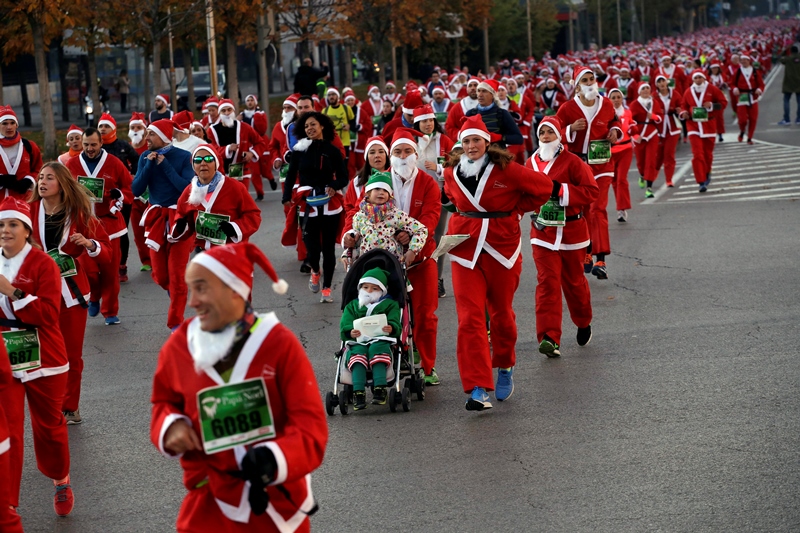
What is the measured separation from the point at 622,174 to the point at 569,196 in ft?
24.3

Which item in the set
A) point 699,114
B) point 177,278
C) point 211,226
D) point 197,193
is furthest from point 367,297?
point 699,114

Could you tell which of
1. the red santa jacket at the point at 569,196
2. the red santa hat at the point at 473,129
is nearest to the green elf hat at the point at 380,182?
the red santa hat at the point at 473,129

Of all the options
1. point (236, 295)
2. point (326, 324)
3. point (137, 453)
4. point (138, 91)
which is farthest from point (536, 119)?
point (236, 295)

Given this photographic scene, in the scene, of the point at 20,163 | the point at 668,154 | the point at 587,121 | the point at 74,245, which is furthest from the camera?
the point at 668,154

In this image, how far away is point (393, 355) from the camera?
896 cm

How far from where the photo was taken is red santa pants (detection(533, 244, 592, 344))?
10312 mm

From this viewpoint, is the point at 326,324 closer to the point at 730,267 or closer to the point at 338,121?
the point at 730,267

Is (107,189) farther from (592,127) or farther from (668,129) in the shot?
(668,129)

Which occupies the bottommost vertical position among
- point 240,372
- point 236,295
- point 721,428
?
point 721,428

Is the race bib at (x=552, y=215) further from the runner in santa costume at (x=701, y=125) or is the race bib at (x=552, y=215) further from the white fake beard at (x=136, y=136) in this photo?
the runner in santa costume at (x=701, y=125)

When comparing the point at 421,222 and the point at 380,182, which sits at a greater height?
the point at 380,182

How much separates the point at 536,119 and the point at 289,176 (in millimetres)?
21364

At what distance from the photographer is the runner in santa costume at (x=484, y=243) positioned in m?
8.70

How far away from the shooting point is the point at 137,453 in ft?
26.9
